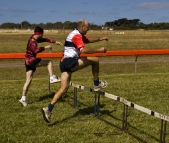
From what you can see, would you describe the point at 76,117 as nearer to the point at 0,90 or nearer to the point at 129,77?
the point at 0,90

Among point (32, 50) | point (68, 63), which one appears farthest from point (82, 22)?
point (32, 50)

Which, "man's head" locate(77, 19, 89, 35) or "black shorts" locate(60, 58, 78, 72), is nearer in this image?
"man's head" locate(77, 19, 89, 35)

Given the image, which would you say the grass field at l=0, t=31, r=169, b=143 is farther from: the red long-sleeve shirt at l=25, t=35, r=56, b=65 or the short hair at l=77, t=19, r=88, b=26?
the short hair at l=77, t=19, r=88, b=26

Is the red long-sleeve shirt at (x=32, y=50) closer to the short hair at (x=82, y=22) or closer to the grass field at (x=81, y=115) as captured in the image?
the grass field at (x=81, y=115)

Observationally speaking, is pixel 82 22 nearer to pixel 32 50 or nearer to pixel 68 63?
pixel 68 63

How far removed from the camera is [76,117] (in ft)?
25.5

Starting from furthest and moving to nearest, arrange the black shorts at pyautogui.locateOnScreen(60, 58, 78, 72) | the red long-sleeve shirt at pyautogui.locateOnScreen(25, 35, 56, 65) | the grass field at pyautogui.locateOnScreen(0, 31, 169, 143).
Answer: the red long-sleeve shirt at pyautogui.locateOnScreen(25, 35, 56, 65), the black shorts at pyautogui.locateOnScreen(60, 58, 78, 72), the grass field at pyautogui.locateOnScreen(0, 31, 169, 143)

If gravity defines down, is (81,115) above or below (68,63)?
below

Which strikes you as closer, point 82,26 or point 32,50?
point 82,26

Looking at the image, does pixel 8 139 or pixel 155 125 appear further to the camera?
pixel 155 125

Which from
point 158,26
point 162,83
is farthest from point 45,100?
point 158,26

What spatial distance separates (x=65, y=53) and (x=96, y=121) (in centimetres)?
154

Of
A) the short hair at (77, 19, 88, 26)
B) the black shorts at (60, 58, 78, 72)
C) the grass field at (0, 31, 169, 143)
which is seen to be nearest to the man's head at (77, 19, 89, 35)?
the short hair at (77, 19, 88, 26)

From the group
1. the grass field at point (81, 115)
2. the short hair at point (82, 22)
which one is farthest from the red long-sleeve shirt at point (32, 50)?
the short hair at point (82, 22)
